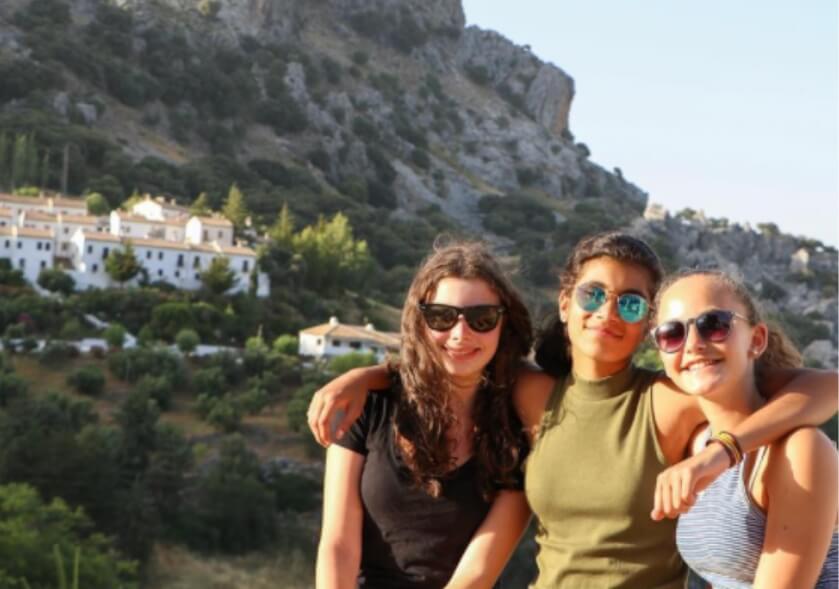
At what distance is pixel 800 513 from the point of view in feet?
7.10

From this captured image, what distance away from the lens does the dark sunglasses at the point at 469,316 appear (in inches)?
106

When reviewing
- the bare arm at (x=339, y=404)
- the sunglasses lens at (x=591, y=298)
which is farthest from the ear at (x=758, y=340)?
the bare arm at (x=339, y=404)

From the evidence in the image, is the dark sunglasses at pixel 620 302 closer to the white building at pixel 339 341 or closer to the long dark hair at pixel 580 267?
the long dark hair at pixel 580 267

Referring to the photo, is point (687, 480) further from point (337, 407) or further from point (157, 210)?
point (157, 210)

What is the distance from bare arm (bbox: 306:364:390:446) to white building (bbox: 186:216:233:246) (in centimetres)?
3961

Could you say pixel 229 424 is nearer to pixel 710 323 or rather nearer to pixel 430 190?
pixel 710 323

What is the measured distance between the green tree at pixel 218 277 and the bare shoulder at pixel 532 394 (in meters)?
35.9

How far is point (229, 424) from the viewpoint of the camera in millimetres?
30078

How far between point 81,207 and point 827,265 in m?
48.0

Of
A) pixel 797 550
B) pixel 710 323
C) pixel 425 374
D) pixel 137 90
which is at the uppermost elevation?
pixel 137 90

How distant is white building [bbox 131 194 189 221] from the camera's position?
43.6m

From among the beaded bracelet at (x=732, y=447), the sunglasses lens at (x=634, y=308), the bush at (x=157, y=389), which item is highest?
the sunglasses lens at (x=634, y=308)

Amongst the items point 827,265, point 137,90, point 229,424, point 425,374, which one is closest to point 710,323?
point 425,374

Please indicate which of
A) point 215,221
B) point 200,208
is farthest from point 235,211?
point 215,221
